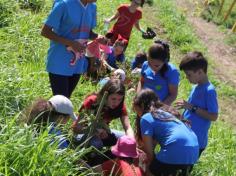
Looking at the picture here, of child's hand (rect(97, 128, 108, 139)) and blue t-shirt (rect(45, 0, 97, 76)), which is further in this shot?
blue t-shirt (rect(45, 0, 97, 76))

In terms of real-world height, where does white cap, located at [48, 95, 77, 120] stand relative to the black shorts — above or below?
above

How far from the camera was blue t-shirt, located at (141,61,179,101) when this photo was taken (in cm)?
537

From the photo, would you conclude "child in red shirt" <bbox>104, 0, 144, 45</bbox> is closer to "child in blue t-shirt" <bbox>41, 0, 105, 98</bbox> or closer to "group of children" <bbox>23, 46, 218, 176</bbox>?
"child in blue t-shirt" <bbox>41, 0, 105, 98</bbox>

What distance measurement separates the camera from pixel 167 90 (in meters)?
5.46

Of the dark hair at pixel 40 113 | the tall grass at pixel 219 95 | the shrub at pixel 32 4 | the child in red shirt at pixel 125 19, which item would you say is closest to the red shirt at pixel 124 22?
the child in red shirt at pixel 125 19

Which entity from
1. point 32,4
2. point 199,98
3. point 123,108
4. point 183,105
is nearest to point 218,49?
point 32,4

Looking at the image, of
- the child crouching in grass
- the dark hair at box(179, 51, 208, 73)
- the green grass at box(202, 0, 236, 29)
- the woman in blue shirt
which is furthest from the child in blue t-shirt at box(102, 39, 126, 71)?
the green grass at box(202, 0, 236, 29)

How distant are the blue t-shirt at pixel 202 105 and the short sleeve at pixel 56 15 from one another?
141 cm

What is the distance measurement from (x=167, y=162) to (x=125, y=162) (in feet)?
1.20

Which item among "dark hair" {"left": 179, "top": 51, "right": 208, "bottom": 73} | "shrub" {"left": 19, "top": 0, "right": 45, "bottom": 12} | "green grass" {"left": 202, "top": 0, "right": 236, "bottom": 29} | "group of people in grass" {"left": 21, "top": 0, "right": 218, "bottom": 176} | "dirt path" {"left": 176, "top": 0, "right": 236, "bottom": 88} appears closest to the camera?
"group of people in grass" {"left": 21, "top": 0, "right": 218, "bottom": 176}

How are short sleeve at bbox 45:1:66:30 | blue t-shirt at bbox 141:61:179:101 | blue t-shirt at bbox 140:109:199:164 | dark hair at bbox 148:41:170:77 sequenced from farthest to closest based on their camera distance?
1. blue t-shirt at bbox 141:61:179:101
2. dark hair at bbox 148:41:170:77
3. short sleeve at bbox 45:1:66:30
4. blue t-shirt at bbox 140:109:199:164

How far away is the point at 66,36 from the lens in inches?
189

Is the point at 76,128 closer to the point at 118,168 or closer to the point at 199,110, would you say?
the point at 118,168

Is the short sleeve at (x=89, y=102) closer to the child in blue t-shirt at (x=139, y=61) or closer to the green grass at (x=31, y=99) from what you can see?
the green grass at (x=31, y=99)
